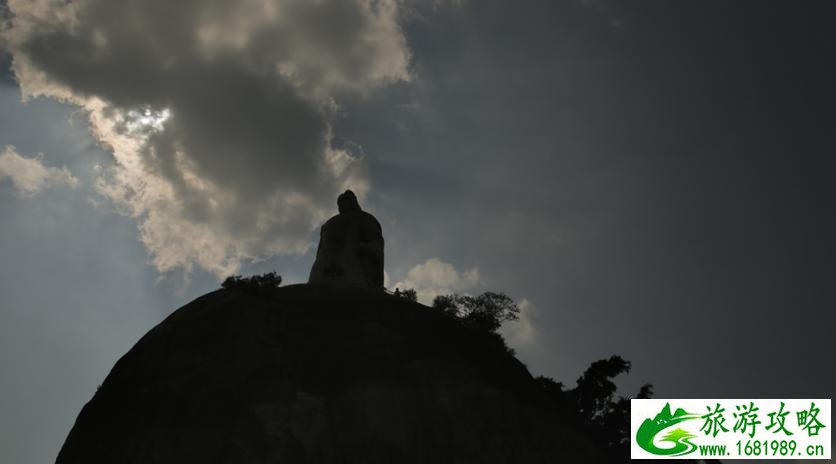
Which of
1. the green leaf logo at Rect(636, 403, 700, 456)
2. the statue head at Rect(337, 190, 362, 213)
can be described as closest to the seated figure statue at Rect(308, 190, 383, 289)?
the statue head at Rect(337, 190, 362, 213)

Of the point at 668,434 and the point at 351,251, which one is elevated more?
the point at 351,251

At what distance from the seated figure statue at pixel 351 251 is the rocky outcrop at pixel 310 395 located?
6.51 metres

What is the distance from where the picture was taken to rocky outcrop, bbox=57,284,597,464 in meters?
16.9

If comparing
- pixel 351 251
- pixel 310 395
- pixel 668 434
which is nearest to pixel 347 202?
pixel 351 251

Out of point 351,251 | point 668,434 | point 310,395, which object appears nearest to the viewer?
point 310,395

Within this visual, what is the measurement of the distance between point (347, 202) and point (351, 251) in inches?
207

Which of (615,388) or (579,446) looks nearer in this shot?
(579,446)

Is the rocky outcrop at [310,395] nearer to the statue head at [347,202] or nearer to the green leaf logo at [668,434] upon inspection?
the green leaf logo at [668,434]

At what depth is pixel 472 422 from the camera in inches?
722

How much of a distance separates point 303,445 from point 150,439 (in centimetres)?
423

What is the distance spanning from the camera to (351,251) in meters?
30.2

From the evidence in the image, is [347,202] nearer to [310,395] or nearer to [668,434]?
[310,395]

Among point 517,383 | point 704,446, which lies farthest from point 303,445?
point 704,446

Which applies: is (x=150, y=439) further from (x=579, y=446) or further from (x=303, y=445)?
(x=579, y=446)
